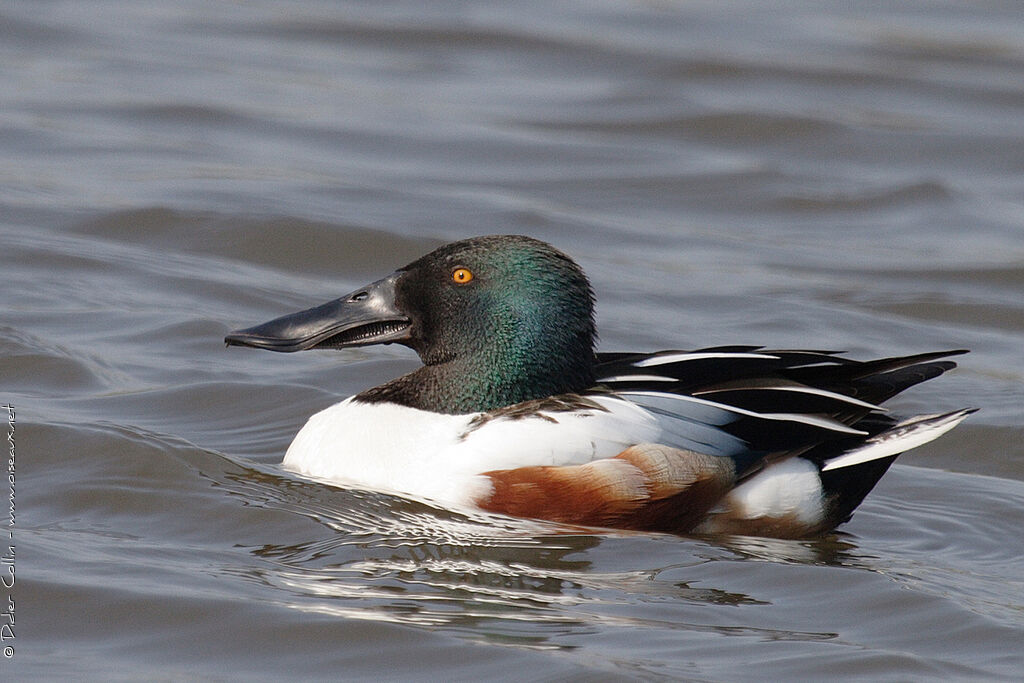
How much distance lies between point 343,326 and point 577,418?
3.29ft

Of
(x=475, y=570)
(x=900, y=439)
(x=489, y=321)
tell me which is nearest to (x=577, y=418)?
(x=489, y=321)

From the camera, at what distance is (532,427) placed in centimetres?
566

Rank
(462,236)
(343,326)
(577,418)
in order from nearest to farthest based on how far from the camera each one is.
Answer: (577,418) → (343,326) → (462,236)

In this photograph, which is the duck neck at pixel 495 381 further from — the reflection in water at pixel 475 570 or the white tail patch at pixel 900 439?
the white tail patch at pixel 900 439

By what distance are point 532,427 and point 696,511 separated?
2.08 feet

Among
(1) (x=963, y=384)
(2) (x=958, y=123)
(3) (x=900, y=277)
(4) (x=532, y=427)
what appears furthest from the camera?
(2) (x=958, y=123)

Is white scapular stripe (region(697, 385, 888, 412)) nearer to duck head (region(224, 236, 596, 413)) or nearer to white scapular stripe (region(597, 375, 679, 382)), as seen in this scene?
white scapular stripe (region(597, 375, 679, 382))

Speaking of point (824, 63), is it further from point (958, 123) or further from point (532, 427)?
point (532, 427)

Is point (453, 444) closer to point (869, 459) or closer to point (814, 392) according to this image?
point (814, 392)

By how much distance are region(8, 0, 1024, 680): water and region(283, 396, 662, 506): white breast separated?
10 centimetres

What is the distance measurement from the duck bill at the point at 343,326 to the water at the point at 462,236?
52cm

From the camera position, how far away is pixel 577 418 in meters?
5.67

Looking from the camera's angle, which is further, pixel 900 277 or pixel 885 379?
pixel 900 277

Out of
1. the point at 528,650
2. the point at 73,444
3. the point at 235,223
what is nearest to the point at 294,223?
the point at 235,223
